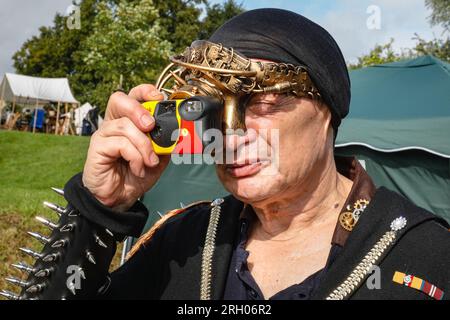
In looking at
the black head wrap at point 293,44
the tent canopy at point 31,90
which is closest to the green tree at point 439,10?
the tent canopy at point 31,90

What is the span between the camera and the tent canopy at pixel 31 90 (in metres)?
21.4

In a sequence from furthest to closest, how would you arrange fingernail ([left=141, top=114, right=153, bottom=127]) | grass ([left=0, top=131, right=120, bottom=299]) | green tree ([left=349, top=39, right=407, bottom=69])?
green tree ([left=349, top=39, right=407, bottom=69])
grass ([left=0, top=131, right=120, bottom=299])
fingernail ([left=141, top=114, right=153, bottom=127])

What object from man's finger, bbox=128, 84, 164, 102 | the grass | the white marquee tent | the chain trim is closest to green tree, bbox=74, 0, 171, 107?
the grass

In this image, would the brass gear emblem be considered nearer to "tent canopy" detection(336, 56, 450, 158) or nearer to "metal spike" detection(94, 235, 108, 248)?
"metal spike" detection(94, 235, 108, 248)

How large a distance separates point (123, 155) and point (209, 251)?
0.45 meters

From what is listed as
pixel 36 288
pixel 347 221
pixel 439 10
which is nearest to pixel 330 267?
pixel 347 221

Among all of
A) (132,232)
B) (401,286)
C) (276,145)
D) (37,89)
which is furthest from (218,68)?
(37,89)

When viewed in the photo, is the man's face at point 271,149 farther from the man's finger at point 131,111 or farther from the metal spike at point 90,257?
the metal spike at point 90,257

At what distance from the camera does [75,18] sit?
294 cm

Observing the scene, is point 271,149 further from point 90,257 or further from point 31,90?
point 31,90

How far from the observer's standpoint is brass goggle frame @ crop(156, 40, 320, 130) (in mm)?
1498

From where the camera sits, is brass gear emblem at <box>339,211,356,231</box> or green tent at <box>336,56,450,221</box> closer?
brass gear emblem at <box>339,211,356,231</box>

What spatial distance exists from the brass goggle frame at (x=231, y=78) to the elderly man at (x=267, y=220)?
0.02m

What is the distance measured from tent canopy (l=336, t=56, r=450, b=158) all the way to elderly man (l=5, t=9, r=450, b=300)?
2818mm
